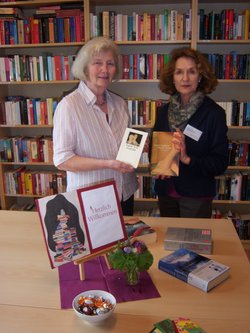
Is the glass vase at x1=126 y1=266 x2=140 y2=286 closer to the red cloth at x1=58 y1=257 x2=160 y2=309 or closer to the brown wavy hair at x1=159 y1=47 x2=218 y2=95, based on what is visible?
the red cloth at x1=58 y1=257 x2=160 y2=309

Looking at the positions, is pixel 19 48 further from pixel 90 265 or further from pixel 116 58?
pixel 90 265

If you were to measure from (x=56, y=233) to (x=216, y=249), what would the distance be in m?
0.69

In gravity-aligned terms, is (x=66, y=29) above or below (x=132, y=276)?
above

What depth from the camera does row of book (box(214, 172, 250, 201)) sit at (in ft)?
10.8

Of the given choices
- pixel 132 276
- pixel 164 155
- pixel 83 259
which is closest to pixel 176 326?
pixel 132 276

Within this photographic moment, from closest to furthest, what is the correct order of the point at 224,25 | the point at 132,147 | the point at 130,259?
the point at 130,259
the point at 132,147
the point at 224,25

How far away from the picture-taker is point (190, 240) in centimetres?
145

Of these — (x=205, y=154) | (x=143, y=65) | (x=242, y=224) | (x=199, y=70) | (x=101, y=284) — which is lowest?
(x=242, y=224)

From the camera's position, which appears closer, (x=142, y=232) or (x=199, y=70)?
(x=142, y=232)

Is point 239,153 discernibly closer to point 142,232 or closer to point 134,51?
point 134,51

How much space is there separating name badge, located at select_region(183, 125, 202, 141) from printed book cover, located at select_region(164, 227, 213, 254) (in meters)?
0.63

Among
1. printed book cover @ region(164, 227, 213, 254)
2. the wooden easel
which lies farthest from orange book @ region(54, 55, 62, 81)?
the wooden easel

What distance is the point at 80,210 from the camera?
1.22 meters

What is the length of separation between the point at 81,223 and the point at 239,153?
2410 mm
